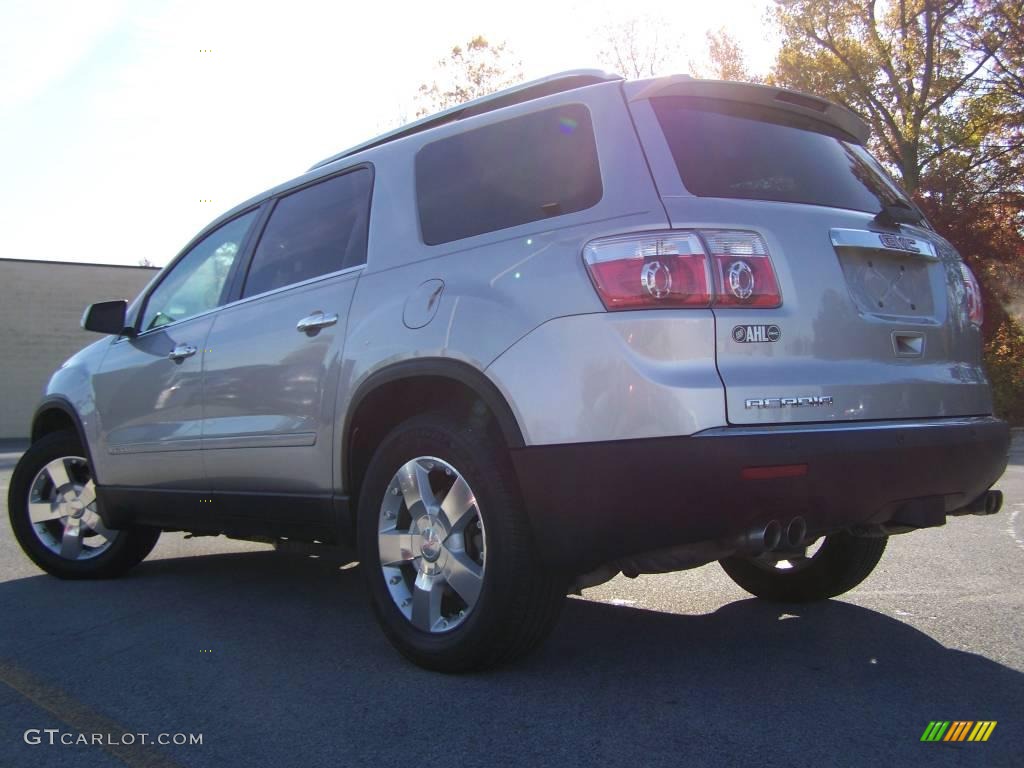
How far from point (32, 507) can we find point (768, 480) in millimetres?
4498

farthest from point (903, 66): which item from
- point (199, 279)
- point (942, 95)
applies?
point (199, 279)

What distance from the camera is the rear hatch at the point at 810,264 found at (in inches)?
120

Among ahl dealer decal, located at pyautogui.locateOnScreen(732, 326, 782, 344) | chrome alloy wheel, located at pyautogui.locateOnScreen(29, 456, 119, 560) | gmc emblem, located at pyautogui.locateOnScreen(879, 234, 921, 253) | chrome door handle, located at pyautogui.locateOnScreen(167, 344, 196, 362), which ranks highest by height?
gmc emblem, located at pyautogui.locateOnScreen(879, 234, 921, 253)

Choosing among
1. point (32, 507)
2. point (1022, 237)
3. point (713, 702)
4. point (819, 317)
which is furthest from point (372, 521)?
point (1022, 237)

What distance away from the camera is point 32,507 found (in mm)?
5777

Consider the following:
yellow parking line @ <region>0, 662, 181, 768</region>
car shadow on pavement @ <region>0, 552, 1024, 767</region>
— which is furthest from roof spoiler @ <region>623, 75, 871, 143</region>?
yellow parking line @ <region>0, 662, 181, 768</region>

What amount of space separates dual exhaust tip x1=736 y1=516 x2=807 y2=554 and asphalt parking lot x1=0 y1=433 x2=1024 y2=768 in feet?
1.65

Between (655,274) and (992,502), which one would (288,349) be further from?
(992,502)

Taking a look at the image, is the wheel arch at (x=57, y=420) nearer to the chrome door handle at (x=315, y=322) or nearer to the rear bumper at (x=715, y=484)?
the chrome door handle at (x=315, y=322)

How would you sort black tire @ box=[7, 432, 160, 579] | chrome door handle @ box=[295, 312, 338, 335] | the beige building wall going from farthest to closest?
the beige building wall, black tire @ box=[7, 432, 160, 579], chrome door handle @ box=[295, 312, 338, 335]

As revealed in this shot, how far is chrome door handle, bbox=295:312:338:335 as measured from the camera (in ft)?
13.4

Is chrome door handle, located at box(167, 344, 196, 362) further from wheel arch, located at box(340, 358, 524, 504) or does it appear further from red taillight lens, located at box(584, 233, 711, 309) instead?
red taillight lens, located at box(584, 233, 711, 309)

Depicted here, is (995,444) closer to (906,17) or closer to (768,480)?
(768,480)
